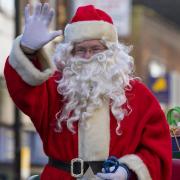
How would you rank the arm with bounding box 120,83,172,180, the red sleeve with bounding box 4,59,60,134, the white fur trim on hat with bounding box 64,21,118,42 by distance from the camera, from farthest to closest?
the white fur trim on hat with bounding box 64,21,118,42, the arm with bounding box 120,83,172,180, the red sleeve with bounding box 4,59,60,134

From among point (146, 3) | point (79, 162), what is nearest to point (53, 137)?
point (79, 162)

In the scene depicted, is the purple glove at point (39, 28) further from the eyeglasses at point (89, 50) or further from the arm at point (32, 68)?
the eyeglasses at point (89, 50)

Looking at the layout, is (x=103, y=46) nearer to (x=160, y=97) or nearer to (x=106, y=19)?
(x=106, y=19)

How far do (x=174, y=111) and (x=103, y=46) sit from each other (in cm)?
80

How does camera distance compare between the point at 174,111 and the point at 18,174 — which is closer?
the point at 174,111

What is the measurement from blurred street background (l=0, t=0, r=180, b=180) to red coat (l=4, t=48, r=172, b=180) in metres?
0.97

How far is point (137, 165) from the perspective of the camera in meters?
3.32

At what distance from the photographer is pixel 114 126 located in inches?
132

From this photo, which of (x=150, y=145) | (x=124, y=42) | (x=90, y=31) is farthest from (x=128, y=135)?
(x=124, y=42)

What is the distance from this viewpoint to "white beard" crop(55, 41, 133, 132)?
3.35m

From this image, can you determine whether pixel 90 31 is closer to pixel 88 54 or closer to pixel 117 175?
pixel 88 54

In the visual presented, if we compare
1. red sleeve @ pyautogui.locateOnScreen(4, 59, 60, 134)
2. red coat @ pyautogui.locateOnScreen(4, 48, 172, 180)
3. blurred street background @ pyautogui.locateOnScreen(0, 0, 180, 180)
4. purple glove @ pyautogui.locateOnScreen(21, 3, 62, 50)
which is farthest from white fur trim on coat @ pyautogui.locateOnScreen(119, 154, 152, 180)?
blurred street background @ pyautogui.locateOnScreen(0, 0, 180, 180)

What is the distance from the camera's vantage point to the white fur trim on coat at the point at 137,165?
331 cm

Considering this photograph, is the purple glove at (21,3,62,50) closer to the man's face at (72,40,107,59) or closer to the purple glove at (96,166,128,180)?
the man's face at (72,40,107,59)
